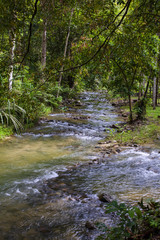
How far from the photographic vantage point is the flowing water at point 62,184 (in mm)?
2879

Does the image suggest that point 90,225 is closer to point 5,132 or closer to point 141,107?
point 5,132

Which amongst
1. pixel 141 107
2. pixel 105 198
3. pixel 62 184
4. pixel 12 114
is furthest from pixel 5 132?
pixel 141 107

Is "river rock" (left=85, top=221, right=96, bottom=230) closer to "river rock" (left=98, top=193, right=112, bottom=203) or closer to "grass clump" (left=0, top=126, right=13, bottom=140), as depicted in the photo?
"river rock" (left=98, top=193, right=112, bottom=203)

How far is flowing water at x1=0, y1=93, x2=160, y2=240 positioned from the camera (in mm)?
2879

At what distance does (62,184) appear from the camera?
166 inches

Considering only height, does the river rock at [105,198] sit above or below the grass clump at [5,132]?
below

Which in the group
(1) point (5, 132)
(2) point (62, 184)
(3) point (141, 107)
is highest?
(3) point (141, 107)

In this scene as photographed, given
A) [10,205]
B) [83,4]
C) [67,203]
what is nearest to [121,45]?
[83,4]

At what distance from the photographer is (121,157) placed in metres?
5.88

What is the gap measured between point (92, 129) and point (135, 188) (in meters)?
6.29

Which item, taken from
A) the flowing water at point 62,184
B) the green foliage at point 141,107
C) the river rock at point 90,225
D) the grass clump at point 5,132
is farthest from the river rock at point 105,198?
the green foliage at point 141,107

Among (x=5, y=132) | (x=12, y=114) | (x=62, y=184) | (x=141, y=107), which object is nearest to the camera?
(x=62, y=184)

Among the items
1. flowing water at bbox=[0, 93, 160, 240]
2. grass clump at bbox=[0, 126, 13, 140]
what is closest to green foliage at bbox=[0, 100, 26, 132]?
grass clump at bbox=[0, 126, 13, 140]

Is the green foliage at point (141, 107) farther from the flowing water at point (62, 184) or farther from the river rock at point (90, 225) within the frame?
the river rock at point (90, 225)
